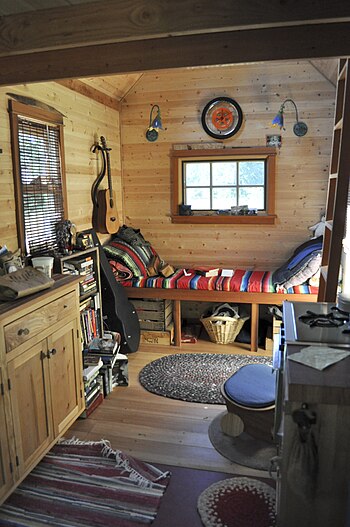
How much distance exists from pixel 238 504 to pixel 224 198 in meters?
3.30

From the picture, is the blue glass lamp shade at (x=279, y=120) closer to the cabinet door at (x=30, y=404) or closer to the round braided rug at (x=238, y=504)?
the cabinet door at (x=30, y=404)

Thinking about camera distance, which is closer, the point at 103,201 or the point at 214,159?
the point at 103,201

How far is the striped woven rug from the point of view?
6.76 ft

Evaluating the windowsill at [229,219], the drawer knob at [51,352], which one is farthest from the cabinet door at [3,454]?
the windowsill at [229,219]

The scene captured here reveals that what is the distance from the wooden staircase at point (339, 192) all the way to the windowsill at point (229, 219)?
1700 millimetres

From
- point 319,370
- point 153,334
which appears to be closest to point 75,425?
point 153,334

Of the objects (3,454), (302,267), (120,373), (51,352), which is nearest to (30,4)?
(51,352)

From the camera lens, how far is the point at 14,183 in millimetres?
2951

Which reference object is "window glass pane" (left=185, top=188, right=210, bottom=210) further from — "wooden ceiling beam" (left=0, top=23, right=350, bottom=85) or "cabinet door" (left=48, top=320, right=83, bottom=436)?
"wooden ceiling beam" (left=0, top=23, right=350, bottom=85)

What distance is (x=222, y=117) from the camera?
4.57 metres

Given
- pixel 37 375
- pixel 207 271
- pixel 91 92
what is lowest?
pixel 37 375

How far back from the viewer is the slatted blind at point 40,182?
308 centimetres

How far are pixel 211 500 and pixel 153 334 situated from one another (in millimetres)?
2279

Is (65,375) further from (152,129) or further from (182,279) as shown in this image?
(152,129)
